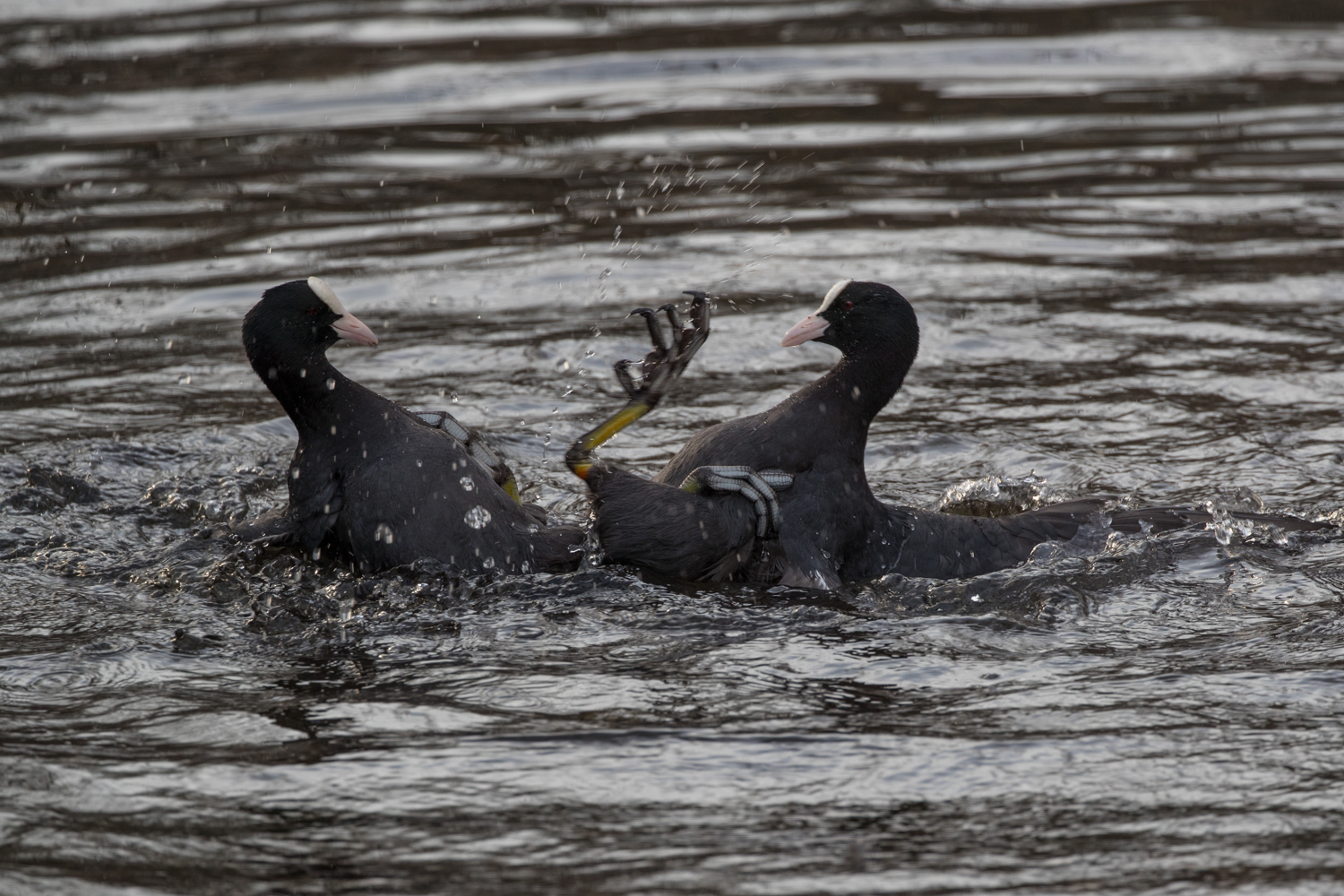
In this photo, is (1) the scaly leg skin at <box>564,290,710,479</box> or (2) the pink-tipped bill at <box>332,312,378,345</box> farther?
(1) the scaly leg skin at <box>564,290,710,479</box>

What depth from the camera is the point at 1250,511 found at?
527 centimetres

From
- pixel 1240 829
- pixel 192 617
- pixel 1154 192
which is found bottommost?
pixel 1240 829

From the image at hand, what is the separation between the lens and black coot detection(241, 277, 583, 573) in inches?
186

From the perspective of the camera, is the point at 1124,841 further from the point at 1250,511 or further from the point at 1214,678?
the point at 1250,511

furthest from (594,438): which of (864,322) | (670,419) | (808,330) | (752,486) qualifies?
(670,419)

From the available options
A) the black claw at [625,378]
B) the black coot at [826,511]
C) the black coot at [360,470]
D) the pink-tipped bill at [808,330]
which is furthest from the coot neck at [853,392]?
the black coot at [360,470]

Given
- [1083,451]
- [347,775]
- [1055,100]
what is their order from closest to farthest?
[347,775] → [1083,451] → [1055,100]

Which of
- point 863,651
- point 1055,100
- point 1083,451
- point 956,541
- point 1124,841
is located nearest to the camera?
point 1124,841

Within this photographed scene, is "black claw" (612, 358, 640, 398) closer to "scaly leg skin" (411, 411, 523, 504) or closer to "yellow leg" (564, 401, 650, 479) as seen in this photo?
"yellow leg" (564, 401, 650, 479)

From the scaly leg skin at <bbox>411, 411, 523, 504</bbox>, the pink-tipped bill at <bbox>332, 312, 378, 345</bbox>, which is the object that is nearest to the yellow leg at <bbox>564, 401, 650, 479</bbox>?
the scaly leg skin at <bbox>411, 411, 523, 504</bbox>

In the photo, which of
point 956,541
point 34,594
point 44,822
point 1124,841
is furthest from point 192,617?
point 1124,841

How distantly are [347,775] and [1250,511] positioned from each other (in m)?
3.22

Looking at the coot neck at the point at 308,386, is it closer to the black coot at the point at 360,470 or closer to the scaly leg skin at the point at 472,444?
the black coot at the point at 360,470

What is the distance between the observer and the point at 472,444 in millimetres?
5266
